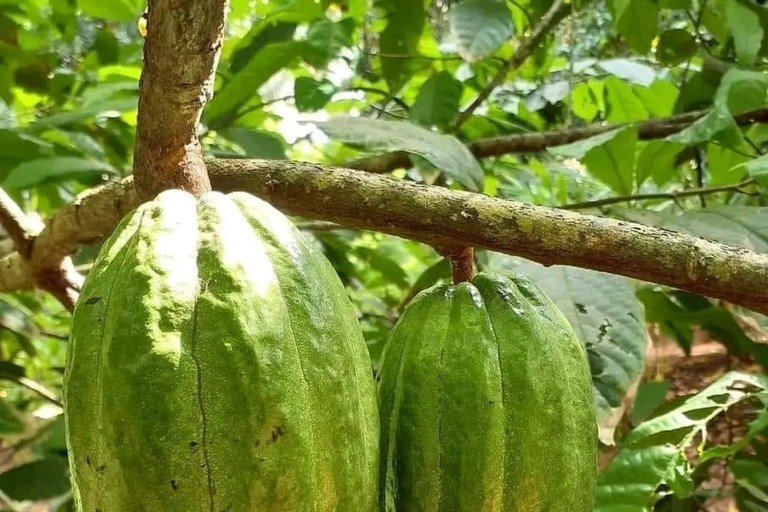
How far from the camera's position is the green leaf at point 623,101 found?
1954 millimetres

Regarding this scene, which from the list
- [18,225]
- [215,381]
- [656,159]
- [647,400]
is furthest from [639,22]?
[215,381]

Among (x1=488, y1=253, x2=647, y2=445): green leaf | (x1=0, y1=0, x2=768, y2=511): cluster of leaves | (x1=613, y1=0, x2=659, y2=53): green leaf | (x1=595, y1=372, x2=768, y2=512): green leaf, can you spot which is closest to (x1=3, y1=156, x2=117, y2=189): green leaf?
(x1=0, y1=0, x2=768, y2=511): cluster of leaves

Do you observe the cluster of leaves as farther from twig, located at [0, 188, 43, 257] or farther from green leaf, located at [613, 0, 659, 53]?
twig, located at [0, 188, 43, 257]

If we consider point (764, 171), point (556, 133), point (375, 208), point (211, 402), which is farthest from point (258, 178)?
point (556, 133)

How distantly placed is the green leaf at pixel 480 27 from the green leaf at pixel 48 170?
2.52 feet

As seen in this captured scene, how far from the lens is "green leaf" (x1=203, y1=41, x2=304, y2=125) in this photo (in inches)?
57.7

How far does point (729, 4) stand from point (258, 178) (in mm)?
1153

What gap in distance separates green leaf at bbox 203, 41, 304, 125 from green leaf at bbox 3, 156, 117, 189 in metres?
0.25

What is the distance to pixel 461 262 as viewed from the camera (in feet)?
2.66

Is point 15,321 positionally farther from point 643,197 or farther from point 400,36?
point 643,197

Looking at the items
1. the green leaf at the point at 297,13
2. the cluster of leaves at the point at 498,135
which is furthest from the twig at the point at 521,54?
the green leaf at the point at 297,13

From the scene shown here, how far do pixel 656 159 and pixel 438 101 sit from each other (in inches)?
21.6

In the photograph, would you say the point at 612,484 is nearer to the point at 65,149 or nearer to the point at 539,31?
the point at 539,31

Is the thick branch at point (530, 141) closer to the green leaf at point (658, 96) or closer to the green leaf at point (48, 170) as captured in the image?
the green leaf at point (658, 96)
